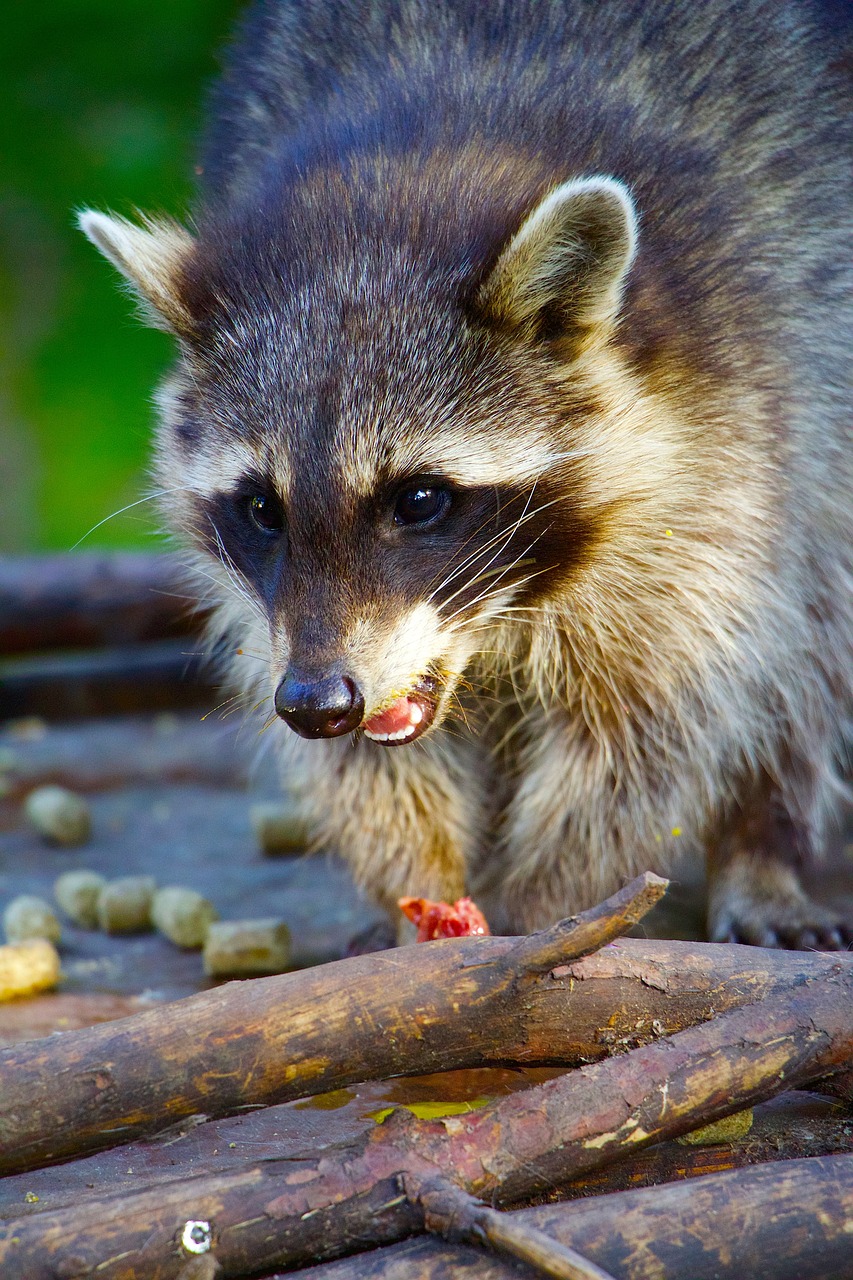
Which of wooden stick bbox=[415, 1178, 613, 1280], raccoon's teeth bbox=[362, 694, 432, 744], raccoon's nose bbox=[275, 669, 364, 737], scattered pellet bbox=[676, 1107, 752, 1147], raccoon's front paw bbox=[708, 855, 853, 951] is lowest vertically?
raccoon's front paw bbox=[708, 855, 853, 951]

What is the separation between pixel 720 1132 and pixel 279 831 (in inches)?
88.5

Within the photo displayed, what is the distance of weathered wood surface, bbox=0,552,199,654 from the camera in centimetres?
512

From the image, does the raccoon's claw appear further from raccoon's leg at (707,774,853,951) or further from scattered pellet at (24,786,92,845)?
scattered pellet at (24,786,92,845)

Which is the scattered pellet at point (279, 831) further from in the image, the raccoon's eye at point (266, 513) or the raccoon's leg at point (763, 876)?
the raccoon's eye at point (266, 513)

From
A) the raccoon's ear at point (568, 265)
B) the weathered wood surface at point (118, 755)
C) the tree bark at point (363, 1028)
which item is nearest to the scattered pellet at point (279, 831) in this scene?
the weathered wood surface at point (118, 755)

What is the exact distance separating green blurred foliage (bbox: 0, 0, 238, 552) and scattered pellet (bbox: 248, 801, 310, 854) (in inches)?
121

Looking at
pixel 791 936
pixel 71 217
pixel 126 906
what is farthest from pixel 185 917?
pixel 71 217

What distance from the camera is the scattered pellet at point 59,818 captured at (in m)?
4.24

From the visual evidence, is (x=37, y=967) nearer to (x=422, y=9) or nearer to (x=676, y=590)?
(x=676, y=590)

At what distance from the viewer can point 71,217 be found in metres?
7.33

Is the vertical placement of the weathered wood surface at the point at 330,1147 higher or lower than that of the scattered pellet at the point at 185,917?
higher

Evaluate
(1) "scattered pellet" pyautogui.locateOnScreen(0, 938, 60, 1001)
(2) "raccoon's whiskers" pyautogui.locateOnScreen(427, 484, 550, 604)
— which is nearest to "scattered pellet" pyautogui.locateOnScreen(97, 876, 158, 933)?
(1) "scattered pellet" pyautogui.locateOnScreen(0, 938, 60, 1001)

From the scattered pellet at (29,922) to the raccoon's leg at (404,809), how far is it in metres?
0.78

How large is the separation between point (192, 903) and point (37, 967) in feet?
1.50
